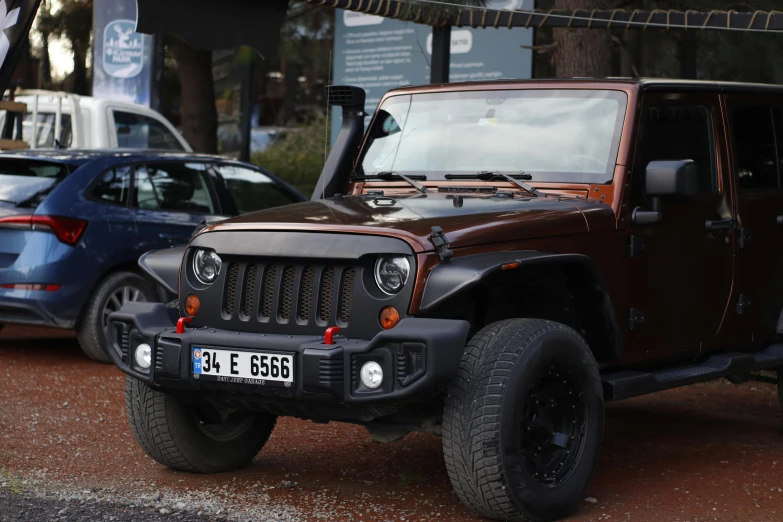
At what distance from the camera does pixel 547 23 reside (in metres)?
9.12

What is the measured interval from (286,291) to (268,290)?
86 mm

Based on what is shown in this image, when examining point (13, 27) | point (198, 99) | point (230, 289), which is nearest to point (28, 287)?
point (13, 27)

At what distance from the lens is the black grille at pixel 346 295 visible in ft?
15.8

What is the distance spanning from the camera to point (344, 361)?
4.62 meters

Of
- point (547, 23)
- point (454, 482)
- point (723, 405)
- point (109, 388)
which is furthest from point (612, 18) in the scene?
point (454, 482)

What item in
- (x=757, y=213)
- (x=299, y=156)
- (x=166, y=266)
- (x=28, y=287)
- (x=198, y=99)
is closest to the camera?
(x=166, y=266)

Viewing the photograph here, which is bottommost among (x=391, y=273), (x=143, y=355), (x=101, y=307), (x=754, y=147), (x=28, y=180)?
(x=101, y=307)

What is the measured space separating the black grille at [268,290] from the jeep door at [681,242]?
5.66 feet

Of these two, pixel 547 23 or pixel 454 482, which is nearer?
pixel 454 482

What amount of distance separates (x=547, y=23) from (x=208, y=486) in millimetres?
5037

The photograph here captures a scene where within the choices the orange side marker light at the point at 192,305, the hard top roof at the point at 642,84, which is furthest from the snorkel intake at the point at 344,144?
the orange side marker light at the point at 192,305

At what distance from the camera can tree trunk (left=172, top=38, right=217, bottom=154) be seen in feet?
55.1

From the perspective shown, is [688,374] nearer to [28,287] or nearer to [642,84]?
[642,84]

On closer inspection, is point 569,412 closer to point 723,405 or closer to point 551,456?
point 551,456
